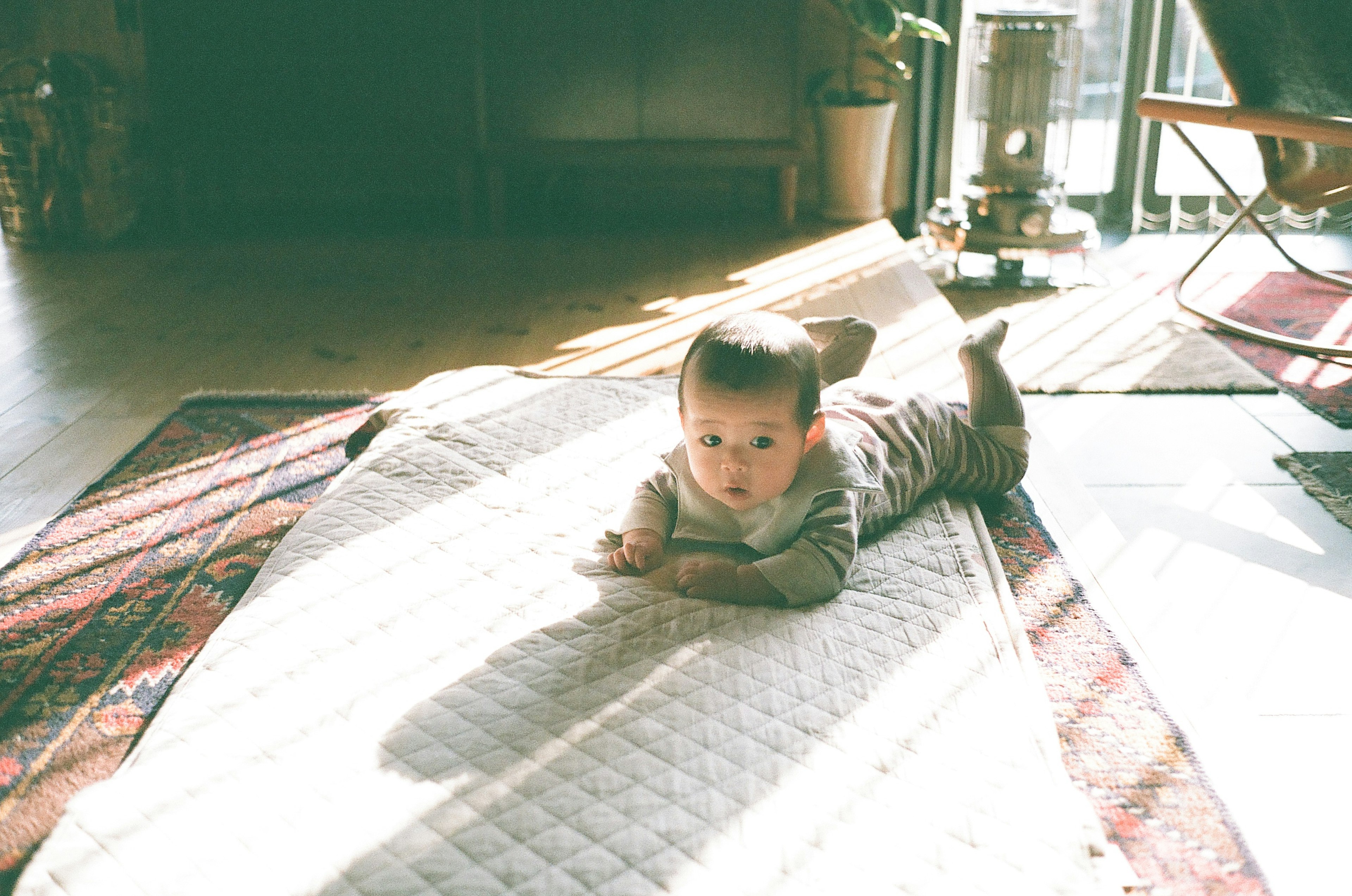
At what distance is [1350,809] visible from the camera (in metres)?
1.18

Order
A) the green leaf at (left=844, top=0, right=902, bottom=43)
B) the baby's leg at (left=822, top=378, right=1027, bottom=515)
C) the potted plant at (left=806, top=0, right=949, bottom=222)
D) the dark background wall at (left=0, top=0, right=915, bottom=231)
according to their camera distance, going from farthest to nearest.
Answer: the potted plant at (left=806, top=0, right=949, bottom=222) → the dark background wall at (left=0, top=0, right=915, bottom=231) → the green leaf at (left=844, top=0, right=902, bottom=43) → the baby's leg at (left=822, top=378, right=1027, bottom=515)

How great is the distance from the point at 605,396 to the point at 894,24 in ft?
7.30

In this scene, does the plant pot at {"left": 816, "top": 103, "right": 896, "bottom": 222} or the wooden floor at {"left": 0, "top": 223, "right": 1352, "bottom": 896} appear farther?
the plant pot at {"left": 816, "top": 103, "right": 896, "bottom": 222}

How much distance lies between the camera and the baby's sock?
5.76ft

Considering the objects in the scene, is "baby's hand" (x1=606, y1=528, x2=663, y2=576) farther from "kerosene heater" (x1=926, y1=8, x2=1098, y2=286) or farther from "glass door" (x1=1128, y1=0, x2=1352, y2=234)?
"glass door" (x1=1128, y1=0, x2=1352, y2=234)

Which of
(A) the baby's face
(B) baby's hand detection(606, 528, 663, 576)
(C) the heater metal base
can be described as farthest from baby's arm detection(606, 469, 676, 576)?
(C) the heater metal base

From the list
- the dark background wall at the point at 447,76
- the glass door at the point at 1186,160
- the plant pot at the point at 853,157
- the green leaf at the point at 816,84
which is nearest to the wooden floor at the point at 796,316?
the plant pot at the point at 853,157

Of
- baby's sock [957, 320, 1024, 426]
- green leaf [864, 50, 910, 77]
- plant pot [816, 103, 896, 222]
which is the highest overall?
green leaf [864, 50, 910, 77]

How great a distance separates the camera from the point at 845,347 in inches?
77.3

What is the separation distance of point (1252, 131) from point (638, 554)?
161 centimetres

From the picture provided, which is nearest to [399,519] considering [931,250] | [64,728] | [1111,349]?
[64,728]

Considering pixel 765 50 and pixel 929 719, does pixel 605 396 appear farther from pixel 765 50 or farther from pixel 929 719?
pixel 765 50

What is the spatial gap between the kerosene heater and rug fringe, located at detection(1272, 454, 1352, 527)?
1469mm

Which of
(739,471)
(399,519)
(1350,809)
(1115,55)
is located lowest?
(1350,809)
